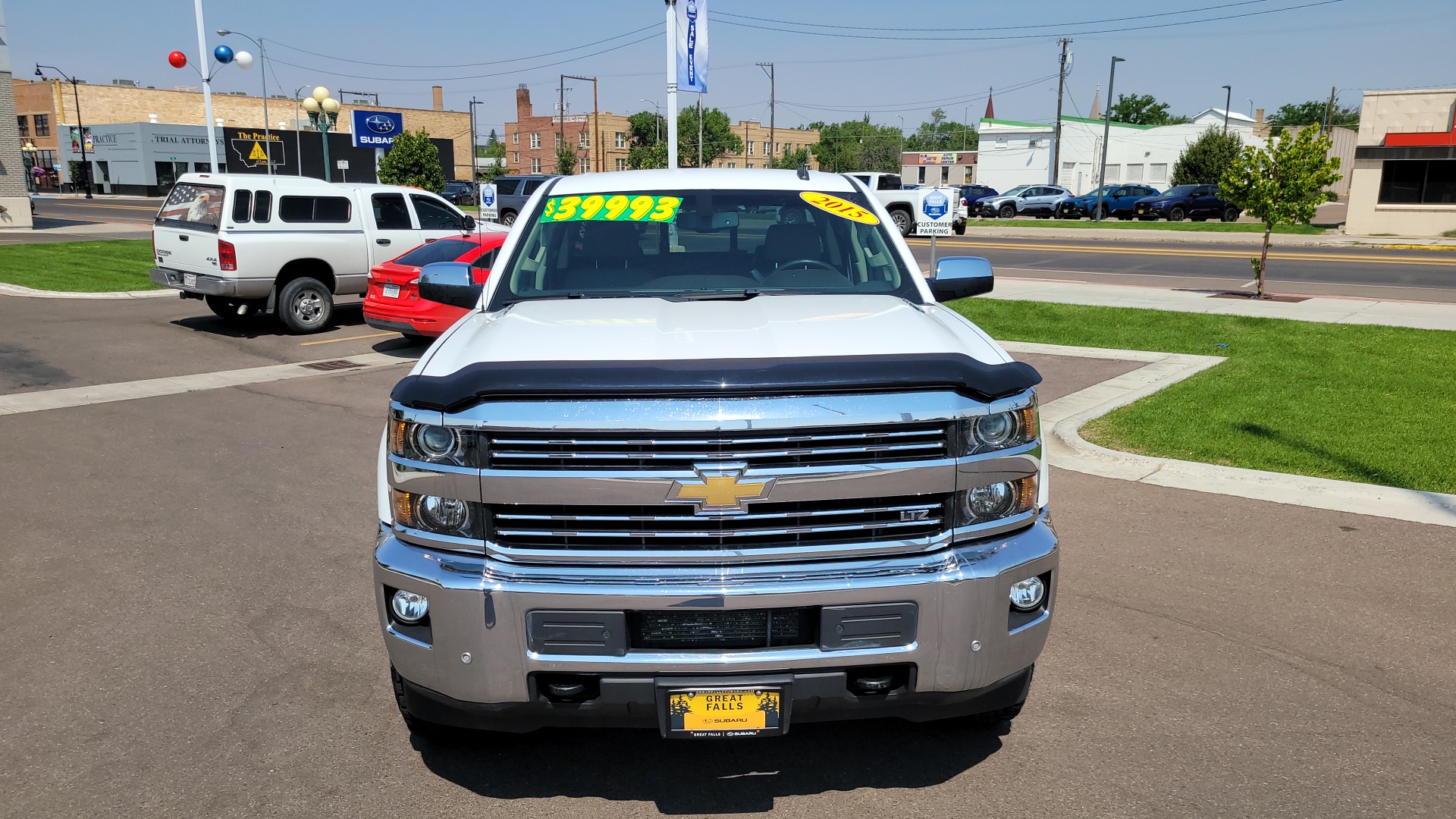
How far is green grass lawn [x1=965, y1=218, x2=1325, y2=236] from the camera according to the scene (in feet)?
120

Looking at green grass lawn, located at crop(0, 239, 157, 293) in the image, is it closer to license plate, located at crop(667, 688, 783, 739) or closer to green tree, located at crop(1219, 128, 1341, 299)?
license plate, located at crop(667, 688, 783, 739)

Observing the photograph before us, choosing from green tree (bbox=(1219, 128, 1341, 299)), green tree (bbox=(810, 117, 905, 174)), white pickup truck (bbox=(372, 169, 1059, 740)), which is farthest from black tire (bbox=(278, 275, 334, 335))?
green tree (bbox=(810, 117, 905, 174))

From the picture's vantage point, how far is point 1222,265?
80.3 feet

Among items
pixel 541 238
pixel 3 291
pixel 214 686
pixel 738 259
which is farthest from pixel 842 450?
pixel 3 291

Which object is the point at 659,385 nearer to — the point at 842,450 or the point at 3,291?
the point at 842,450

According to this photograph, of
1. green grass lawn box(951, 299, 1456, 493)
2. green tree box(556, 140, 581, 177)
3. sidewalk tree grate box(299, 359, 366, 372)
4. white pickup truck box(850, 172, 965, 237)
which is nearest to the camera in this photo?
green grass lawn box(951, 299, 1456, 493)

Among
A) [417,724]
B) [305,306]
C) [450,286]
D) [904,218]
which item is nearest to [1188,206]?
[904,218]

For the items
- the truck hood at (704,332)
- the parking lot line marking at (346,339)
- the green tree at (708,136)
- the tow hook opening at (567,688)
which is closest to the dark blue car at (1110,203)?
the parking lot line marking at (346,339)

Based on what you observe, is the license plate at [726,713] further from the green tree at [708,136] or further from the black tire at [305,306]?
the green tree at [708,136]

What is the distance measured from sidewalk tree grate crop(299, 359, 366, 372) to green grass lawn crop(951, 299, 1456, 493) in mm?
7791

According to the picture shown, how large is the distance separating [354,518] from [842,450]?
13.8 ft

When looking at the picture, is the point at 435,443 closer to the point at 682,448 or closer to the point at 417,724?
the point at 682,448

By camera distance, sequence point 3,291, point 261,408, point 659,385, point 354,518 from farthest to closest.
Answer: point 3,291, point 261,408, point 354,518, point 659,385

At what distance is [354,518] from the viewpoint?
6.19m
